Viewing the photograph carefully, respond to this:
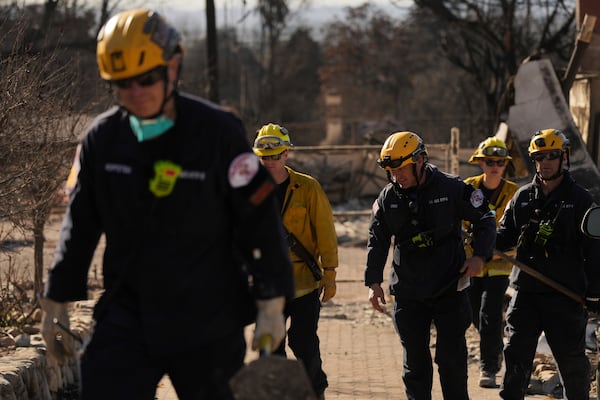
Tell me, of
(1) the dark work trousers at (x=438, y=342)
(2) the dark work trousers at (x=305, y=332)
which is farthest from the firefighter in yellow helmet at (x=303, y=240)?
(1) the dark work trousers at (x=438, y=342)

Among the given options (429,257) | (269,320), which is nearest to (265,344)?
(269,320)

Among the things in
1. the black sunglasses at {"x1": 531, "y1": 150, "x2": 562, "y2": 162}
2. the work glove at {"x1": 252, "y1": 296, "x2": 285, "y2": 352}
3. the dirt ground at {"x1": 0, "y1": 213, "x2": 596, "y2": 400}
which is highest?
the black sunglasses at {"x1": 531, "y1": 150, "x2": 562, "y2": 162}

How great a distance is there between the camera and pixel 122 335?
4.12m

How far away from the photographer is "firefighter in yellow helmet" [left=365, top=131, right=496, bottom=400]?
698 centimetres

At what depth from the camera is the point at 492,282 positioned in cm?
923

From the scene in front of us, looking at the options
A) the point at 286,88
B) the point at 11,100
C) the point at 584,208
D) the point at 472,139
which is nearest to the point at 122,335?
the point at 584,208

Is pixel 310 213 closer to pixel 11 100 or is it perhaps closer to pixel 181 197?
pixel 11 100

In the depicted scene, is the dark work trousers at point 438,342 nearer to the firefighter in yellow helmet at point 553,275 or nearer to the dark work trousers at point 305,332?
the firefighter in yellow helmet at point 553,275

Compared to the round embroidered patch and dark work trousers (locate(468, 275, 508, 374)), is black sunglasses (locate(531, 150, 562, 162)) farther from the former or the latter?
dark work trousers (locate(468, 275, 508, 374))

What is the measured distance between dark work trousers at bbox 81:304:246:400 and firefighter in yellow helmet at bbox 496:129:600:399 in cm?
343

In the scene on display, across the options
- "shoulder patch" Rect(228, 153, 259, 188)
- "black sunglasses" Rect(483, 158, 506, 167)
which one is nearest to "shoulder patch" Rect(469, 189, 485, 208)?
"black sunglasses" Rect(483, 158, 506, 167)

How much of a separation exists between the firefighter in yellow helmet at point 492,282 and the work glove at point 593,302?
1941 millimetres

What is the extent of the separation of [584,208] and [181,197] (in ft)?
12.3

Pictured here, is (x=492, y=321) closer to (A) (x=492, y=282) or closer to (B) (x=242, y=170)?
(A) (x=492, y=282)
